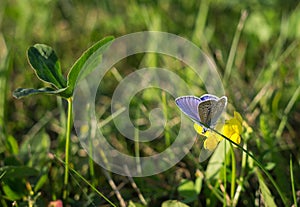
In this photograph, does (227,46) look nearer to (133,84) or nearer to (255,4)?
(255,4)

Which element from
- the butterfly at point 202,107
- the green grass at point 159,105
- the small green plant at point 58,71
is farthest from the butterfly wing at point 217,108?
the small green plant at point 58,71

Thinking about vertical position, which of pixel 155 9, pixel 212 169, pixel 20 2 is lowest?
pixel 212 169

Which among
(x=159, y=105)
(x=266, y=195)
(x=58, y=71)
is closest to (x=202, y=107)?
(x=266, y=195)

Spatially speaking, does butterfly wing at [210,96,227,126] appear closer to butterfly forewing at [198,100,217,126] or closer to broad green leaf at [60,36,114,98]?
butterfly forewing at [198,100,217,126]

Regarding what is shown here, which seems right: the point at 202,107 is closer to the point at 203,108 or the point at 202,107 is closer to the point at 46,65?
the point at 203,108

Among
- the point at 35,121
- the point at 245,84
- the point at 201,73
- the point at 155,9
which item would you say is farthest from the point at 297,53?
the point at 35,121
